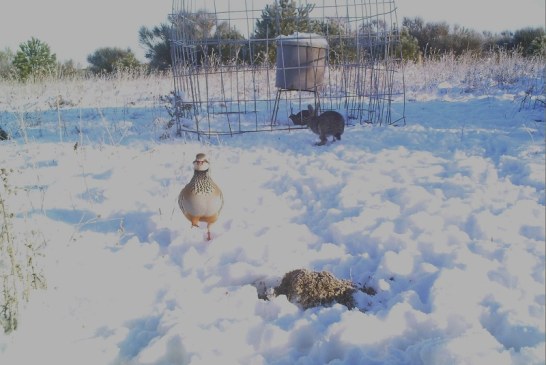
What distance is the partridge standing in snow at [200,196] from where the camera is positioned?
10.1 ft

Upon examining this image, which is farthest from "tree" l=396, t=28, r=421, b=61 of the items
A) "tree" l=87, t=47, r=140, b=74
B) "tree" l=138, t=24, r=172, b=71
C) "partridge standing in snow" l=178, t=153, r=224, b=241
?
"partridge standing in snow" l=178, t=153, r=224, b=241

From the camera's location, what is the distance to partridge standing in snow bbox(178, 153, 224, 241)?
3084mm

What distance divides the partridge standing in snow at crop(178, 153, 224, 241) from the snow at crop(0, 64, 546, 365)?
0.70 feet

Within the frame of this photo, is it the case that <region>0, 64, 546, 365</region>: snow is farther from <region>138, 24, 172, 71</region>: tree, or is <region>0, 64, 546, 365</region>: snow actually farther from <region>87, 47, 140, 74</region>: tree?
<region>87, 47, 140, 74</region>: tree

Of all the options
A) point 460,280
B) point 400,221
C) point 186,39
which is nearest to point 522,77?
point 186,39

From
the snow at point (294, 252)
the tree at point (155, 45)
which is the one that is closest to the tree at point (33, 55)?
the tree at point (155, 45)

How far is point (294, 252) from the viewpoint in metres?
3.03

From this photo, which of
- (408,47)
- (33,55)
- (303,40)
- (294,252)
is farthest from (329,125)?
(33,55)

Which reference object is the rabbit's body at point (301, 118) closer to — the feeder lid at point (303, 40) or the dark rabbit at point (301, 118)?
the dark rabbit at point (301, 118)

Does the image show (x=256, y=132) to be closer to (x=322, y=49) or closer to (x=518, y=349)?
(x=322, y=49)

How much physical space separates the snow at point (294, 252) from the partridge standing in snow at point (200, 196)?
0.70 feet

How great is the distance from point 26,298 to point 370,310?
1788 millimetres

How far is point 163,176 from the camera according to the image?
4574 millimetres

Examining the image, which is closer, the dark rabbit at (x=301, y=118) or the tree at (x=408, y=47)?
the dark rabbit at (x=301, y=118)
